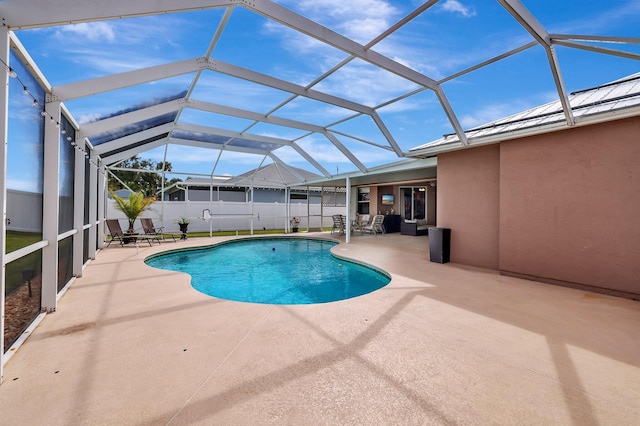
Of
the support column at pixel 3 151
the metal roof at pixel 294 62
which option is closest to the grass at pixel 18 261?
the support column at pixel 3 151

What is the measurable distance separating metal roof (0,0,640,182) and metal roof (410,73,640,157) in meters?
0.06

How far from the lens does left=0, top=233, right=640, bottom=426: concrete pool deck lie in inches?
75.7

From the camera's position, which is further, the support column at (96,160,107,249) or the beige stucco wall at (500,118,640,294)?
the support column at (96,160,107,249)

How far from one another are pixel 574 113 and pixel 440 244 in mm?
3798

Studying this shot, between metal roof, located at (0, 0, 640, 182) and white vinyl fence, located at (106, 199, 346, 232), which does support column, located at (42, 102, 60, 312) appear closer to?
metal roof, located at (0, 0, 640, 182)

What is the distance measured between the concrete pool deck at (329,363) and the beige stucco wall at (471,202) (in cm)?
257

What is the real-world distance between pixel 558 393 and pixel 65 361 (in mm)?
4189

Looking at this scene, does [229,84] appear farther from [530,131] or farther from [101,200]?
[101,200]

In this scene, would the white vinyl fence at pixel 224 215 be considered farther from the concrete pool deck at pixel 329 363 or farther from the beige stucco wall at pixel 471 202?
the concrete pool deck at pixel 329 363

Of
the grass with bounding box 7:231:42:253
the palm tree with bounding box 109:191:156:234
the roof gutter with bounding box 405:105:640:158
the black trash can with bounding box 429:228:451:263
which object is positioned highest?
the roof gutter with bounding box 405:105:640:158

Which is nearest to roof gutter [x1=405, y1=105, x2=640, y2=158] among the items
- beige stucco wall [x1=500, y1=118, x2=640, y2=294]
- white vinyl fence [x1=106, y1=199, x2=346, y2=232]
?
beige stucco wall [x1=500, y1=118, x2=640, y2=294]

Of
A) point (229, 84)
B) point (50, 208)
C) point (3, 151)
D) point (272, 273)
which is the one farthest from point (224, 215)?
point (3, 151)

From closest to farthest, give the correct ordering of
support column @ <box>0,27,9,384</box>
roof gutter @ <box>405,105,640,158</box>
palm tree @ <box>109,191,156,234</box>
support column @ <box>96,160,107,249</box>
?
1. support column @ <box>0,27,9,384</box>
2. roof gutter @ <box>405,105,640,158</box>
3. support column @ <box>96,160,107,249</box>
4. palm tree @ <box>109,191,156,234</box>

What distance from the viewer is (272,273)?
25.0 feet
